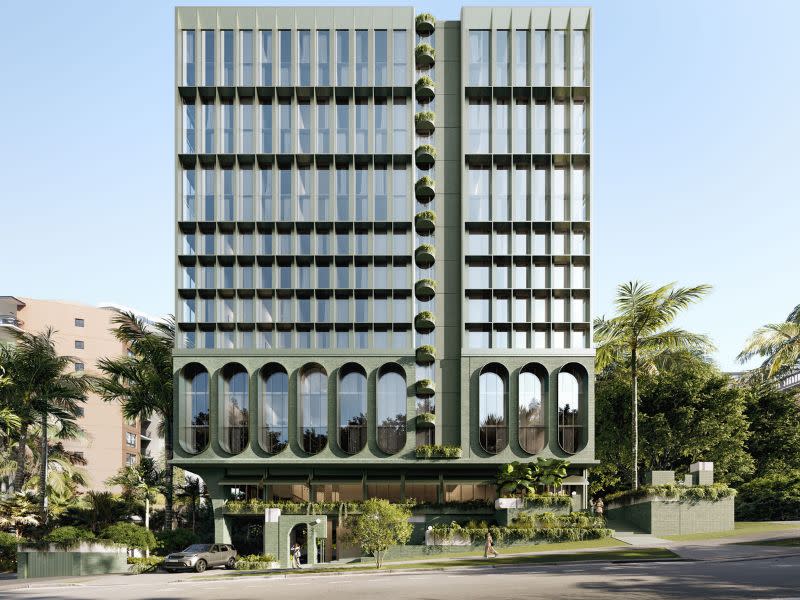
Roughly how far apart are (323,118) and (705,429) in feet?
137

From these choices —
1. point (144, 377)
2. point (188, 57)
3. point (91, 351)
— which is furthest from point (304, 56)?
point (91, 351)

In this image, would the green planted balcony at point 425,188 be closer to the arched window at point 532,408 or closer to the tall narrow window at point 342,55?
the tall narrow window at point 342,55

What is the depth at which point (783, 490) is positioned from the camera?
6150cm

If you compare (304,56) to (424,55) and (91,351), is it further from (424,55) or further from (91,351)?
(91,351)

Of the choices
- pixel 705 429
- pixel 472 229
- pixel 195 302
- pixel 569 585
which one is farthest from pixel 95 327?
pixel 569 585

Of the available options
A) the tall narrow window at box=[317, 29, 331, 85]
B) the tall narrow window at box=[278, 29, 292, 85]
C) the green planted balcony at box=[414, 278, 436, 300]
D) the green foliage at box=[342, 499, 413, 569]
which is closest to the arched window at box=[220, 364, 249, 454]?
the green planted balcony at box=[414, 278, 436, 300]

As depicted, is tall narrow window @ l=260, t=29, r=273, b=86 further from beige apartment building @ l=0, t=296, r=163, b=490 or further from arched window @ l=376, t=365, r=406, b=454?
beige apartment building @ l=0, t=296, r=163, b=490

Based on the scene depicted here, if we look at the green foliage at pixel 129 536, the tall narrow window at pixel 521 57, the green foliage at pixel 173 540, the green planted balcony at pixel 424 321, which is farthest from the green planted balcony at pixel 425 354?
the green foliage at pixel 129 536

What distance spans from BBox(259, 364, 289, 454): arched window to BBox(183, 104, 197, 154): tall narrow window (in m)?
18.3

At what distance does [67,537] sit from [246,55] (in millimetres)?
38037

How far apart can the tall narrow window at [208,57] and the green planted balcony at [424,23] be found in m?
16.4

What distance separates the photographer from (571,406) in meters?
65.1

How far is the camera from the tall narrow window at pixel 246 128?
66.8 metres

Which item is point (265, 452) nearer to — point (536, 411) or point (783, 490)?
point (536, 411)
